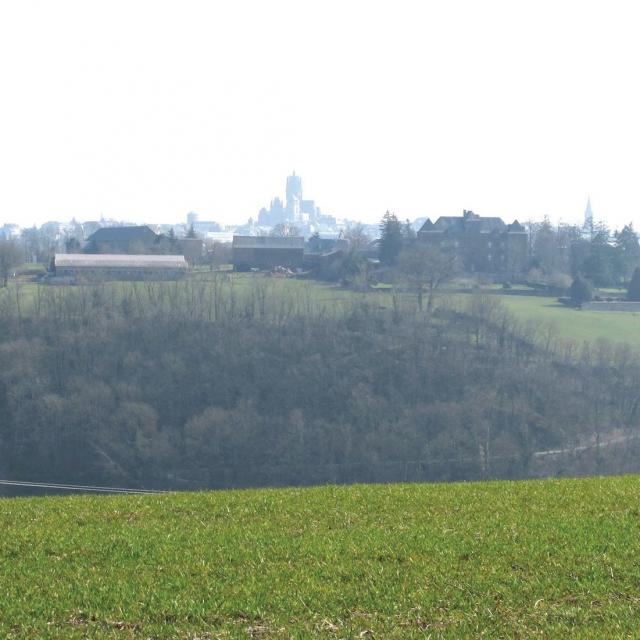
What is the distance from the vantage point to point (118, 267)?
188ft

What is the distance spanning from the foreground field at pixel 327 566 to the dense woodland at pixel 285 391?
65.3ft

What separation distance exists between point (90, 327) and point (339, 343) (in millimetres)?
10597

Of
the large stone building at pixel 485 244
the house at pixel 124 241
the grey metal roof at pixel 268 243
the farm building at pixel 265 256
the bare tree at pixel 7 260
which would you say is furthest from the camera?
the house at pixel 124 241

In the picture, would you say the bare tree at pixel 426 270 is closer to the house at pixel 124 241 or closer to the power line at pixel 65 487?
the house at pixel 124 241

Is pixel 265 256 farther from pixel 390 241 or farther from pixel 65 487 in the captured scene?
pixel 65 487

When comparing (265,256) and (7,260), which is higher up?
(265,256)

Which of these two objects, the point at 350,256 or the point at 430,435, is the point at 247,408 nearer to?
the point at 430,435

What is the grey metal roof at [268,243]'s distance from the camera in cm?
6464

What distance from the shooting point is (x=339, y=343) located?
39531 millimetres

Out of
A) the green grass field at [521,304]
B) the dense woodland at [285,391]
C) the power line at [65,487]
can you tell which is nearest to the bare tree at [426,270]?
the green grass field at [521,304]

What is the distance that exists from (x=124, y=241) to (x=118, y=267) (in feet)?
56.6

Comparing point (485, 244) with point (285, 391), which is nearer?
point (285, 391)

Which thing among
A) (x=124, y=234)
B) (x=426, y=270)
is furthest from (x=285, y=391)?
(x=124, y=234)

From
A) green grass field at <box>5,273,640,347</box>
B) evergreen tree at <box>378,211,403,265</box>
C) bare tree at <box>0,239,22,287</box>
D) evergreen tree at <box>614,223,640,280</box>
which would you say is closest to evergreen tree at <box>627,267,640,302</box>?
green grass field at <box>5,273,640,347</box>
